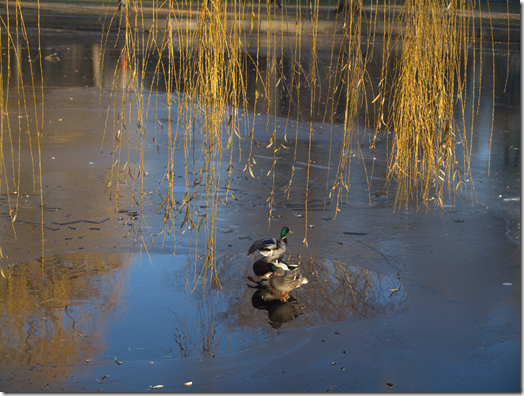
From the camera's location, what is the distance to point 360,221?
552 cm

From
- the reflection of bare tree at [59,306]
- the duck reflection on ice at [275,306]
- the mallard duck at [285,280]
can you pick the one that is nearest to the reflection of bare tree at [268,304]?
the duck reflection on ice at [275,306]

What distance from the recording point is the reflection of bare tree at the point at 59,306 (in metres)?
3.33

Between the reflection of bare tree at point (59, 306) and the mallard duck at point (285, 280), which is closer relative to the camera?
the reflection of bare tree at point (59, 306)

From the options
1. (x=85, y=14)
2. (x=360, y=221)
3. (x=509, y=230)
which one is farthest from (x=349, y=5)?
(x=85, y=14)

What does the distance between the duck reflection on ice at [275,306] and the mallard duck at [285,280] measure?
0.07 meters

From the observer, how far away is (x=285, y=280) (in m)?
3.94

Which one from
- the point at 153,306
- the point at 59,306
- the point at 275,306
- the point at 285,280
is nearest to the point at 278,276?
the point at 285,280

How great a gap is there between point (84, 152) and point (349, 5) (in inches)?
205

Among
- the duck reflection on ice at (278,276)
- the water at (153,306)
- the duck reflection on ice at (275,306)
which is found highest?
the duck reflection on ice at (278,276)

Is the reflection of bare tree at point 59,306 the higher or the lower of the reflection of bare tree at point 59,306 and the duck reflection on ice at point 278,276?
the lower

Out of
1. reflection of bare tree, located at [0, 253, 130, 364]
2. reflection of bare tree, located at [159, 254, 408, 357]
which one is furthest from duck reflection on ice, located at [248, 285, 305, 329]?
reflection of bare tree, located at [0, 253, 130, 364]

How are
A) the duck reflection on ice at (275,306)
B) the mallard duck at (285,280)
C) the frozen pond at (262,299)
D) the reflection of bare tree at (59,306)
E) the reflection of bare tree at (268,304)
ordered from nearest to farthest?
the frozen pond at (262,299)
the reflection of bare tree at (59,306)
the reflection of bare tree at (268,304)
the duck reflection on ice at (275,306)
the mallard duck at (285,280)

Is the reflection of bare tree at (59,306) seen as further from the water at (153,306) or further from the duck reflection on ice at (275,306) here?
the duck reflection on ice at (275,306)

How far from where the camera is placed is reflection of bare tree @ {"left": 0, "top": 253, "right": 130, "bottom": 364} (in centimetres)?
333
